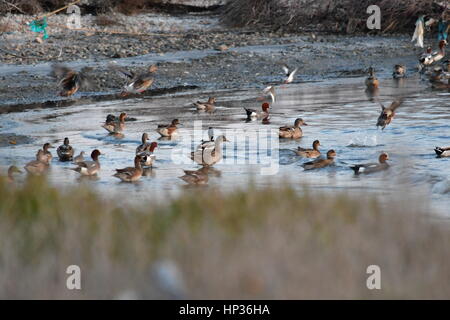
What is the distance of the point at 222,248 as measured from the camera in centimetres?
575

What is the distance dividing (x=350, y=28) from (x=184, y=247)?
73.8ft

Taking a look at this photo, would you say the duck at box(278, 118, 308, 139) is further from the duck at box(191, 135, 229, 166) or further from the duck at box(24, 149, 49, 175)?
the duck at box(24, 149, 49, 175)

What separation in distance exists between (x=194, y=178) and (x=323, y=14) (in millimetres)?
18635

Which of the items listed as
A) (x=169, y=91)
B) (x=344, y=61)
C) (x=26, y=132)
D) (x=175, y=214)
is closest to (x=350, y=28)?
(x=344, y=61)

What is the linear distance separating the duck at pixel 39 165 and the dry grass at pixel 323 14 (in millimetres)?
17009

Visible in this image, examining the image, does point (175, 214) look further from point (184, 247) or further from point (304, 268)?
point (304, 268)

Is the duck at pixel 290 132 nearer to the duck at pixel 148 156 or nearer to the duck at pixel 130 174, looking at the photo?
the duck at pixel 148 156

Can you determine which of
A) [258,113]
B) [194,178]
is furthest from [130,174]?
→ [258,113]

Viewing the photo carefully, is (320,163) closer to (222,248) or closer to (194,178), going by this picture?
(194,178)

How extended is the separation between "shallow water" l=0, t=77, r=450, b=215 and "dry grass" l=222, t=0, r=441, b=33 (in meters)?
7.30

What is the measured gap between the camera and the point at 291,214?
21.5ft

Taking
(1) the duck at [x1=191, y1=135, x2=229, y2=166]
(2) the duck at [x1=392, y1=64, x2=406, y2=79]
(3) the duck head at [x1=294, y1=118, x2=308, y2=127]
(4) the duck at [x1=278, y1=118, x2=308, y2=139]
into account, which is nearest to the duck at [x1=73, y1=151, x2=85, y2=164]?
(1) the duck at [x1=191, y1=135, x2=229, y2=166]

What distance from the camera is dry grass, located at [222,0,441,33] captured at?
27844 millimetres

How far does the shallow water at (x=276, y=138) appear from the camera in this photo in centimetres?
1121
